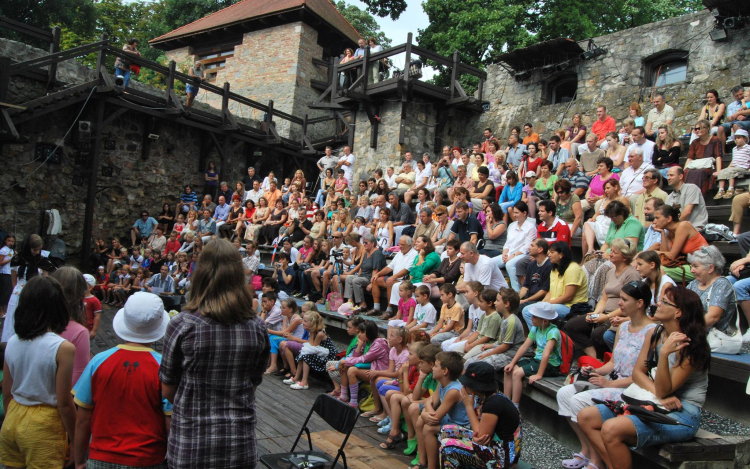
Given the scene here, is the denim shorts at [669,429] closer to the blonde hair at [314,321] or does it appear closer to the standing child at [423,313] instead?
the standing child at [423,313]

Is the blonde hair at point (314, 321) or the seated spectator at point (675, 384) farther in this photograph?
the blonde hair at point (314, 321)

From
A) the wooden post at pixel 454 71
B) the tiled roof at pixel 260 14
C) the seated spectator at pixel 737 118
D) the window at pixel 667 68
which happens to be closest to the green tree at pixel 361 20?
the tiled roof at pixel 260 14

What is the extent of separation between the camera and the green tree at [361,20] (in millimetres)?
28594

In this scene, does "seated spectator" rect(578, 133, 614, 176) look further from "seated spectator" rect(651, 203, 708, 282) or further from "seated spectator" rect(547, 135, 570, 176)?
"seated spectator" rect(651, 203, 708, 282)

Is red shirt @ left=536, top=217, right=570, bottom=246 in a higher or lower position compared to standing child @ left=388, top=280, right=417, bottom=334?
higher

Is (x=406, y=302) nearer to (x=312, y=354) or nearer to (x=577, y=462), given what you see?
(x=312, y=354)

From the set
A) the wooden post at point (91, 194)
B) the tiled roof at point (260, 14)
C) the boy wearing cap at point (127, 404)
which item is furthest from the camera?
the tiled roof at point (260, 14)

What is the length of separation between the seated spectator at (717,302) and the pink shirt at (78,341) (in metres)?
4.51

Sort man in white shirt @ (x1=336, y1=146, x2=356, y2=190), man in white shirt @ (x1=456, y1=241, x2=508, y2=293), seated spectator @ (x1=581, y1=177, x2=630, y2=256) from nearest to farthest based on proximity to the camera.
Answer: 1. man in white shirt @ (x1=456, y1=241, x2=508, y2=293)
2. seated spectator @ (x1=581, y1=177, x2=630, y2=256)
3. man in white shirt @ (x1=336, y1=146, x2=356, y2=190)

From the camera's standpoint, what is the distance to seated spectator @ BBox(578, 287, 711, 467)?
3.57m

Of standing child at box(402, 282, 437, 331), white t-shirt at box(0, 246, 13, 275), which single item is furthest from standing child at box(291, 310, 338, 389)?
white t-shirt at box(0, 246, 13, 275)

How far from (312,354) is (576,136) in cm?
696

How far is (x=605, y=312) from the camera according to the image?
17.6ft

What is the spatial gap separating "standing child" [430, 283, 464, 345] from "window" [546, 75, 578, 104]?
969 cm
